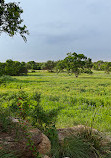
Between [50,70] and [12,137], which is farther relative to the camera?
[50,70]

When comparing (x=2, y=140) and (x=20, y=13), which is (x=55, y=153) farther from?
(x=20, y=13)

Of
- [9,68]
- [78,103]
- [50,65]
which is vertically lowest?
[78,103]

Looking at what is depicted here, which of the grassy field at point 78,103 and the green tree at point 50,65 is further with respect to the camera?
the green tree at point 50,65

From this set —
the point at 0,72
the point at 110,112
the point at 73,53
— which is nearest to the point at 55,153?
the point at 0,72

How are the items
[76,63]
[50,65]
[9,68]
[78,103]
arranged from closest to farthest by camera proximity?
[9,68]
[78,103]
[76,63]
[50,65]

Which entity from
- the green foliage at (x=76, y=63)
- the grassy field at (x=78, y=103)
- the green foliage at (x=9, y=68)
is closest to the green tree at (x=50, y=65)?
the green foliage at (x=9, y=68)

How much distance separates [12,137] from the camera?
274cm

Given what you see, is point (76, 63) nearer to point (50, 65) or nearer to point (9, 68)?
point (9, 68)

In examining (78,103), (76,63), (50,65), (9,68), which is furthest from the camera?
(50,65)

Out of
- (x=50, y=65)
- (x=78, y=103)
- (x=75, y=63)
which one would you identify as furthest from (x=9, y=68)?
(x=50, y=65)

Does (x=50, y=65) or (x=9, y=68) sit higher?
(x=50, y=65)

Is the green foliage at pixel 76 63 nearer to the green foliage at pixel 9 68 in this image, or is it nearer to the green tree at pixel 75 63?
the green tree at pixel 75 63

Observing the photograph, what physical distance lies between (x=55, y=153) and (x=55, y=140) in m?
0.49

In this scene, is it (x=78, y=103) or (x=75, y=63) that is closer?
(x=78, y=103)
